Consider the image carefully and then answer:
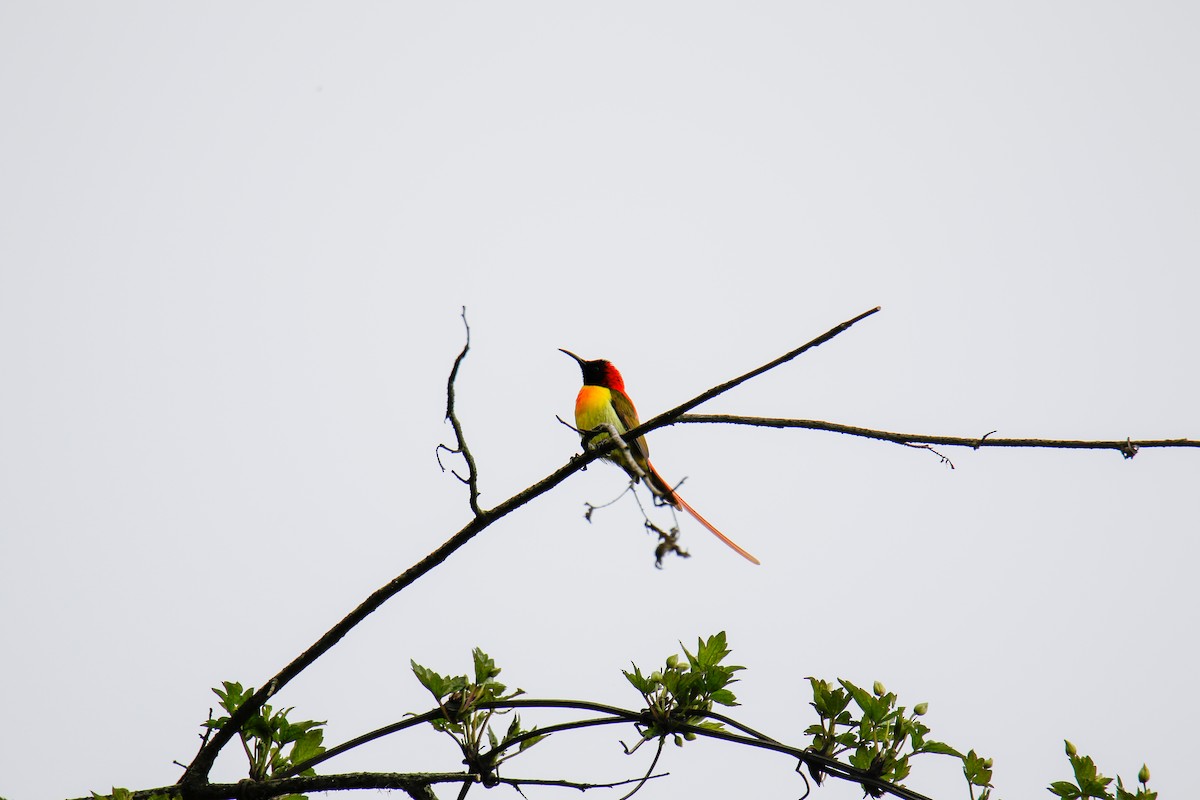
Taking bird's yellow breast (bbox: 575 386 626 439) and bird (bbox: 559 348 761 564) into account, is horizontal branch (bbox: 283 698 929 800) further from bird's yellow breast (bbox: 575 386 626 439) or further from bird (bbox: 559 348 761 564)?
bird's yellow breast (bbox: 575 386 626 439)

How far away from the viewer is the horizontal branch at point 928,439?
8.32ft

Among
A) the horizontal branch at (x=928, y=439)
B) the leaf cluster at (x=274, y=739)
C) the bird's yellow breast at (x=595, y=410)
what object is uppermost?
the bird's yellow breast at (x=595, y=410)

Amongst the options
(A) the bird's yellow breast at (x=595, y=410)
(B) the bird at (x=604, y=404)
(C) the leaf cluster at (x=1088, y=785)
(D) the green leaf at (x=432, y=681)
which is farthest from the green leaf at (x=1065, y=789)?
(A) the bird's yellow breast at (x=595, y=410)

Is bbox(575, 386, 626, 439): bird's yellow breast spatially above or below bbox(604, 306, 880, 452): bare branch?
above

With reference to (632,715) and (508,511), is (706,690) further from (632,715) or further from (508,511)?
(508,511)

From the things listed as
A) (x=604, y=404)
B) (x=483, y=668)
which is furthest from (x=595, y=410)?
(x=483, y=668)

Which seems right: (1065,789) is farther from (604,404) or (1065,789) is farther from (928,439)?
(604,404)

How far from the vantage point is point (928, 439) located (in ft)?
8.64

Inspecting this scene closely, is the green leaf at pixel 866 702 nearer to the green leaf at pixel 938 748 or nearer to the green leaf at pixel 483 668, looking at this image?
the green leaf at pixel 938 748

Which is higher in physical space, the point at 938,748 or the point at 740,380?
the point at 740,380

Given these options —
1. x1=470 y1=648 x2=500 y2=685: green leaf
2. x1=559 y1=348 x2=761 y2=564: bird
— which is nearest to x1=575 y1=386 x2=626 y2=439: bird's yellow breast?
x1=559 y1=348 x2=761 y2=564: bird

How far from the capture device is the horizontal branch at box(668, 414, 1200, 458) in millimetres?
2535

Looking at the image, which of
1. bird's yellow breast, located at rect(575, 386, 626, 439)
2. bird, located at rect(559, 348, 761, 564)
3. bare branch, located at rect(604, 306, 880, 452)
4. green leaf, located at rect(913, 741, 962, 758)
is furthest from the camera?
bird's yellow breast, located at rect(575, 386, 626, 439)

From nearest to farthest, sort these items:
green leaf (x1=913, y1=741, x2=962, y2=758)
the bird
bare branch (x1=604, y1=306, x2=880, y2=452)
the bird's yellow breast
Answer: bare branch (x1=604, y1=306, x2=880, y2=452)
green leaf (x1=913, y1=741, x2=962, y2=758)
the bird
the bird's yellow breast
